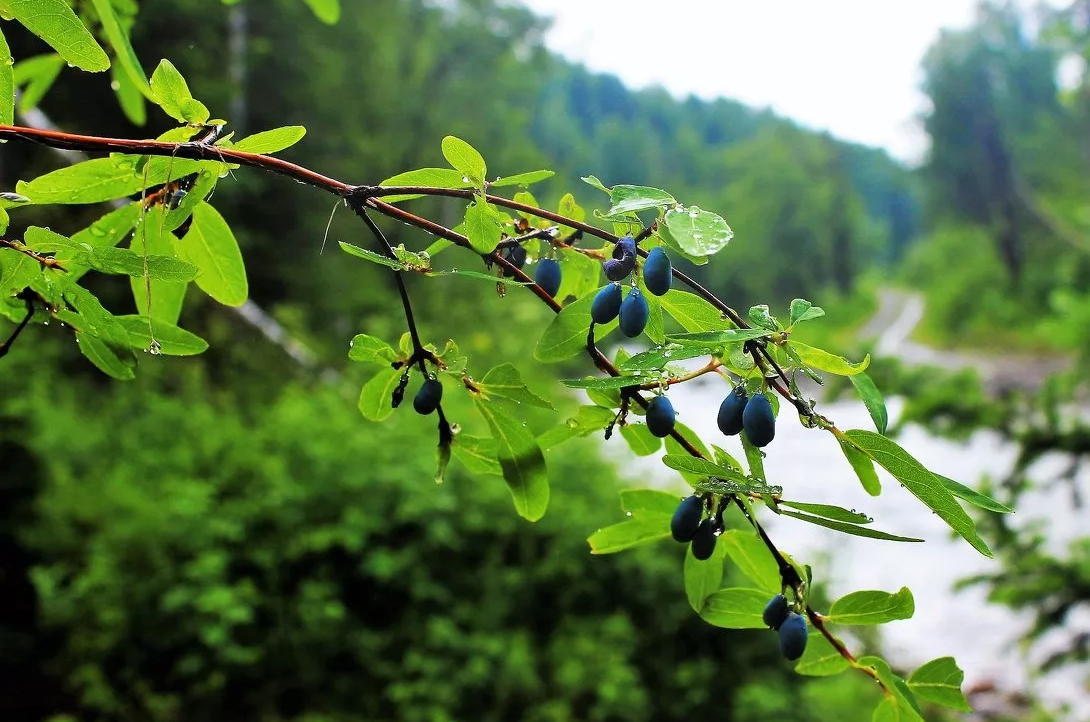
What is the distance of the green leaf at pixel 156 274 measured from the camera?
0.37 m

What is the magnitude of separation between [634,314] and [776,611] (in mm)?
165

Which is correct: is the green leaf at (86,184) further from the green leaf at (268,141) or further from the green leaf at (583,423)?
the green leaf at (583,423)

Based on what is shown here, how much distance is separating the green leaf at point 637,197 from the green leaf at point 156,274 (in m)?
0.20

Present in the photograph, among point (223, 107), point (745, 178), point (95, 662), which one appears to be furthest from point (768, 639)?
point (745, 178)

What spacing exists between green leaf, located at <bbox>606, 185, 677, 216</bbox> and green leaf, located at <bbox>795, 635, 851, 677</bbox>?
0.27 meters

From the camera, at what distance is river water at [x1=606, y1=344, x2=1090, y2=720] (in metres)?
3.29

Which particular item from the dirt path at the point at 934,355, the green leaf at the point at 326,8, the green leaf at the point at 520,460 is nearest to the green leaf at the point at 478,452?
the green leaf at the point at 520,460

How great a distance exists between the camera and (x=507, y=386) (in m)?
0.41

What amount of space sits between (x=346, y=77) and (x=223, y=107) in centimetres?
204

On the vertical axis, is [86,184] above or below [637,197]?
below

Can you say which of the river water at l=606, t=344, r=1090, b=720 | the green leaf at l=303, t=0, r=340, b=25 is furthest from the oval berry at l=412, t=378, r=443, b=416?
the river water at l=606, t=344, r=1090, b=720

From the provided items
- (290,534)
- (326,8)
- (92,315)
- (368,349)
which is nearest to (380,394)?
(368,349)

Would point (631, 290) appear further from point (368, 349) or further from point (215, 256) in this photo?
point (215, 256)

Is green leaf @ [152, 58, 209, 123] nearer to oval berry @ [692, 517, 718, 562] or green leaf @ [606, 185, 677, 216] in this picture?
green leaf @ [606, 185, 677, 216]
